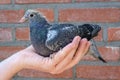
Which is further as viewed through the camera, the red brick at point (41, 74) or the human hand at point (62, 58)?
the red brick at point (41, 74)

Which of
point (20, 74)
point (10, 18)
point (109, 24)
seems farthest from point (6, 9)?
point (109, 24)

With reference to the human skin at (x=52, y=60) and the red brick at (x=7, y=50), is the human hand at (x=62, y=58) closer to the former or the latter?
the human skin at (x=52, y=60)

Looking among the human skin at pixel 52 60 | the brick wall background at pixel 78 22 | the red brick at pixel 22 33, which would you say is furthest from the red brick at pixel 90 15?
the human skin at pixel 52 60

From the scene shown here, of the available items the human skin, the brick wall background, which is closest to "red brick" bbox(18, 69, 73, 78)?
the brick wall background

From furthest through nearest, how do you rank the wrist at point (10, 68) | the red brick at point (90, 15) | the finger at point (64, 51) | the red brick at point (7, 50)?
the red brick at point (7, 50), the red brick at point (90, 15), the wrist at point (10, 68), the finger at point (64, 51)

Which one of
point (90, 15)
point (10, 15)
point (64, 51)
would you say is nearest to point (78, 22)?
point (90, 15)

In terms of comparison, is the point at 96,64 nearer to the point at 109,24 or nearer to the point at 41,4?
the point at 109,24

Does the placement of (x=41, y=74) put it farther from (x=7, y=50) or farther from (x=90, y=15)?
(x=90, y=15)
